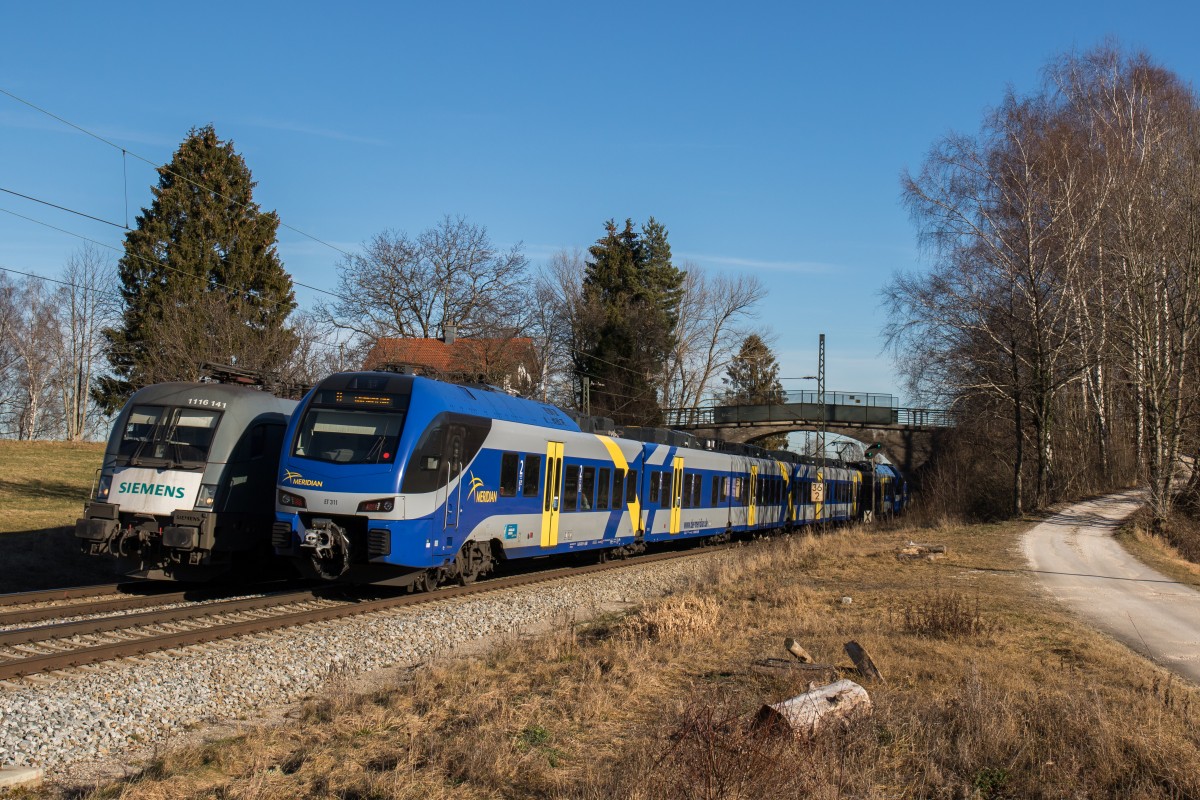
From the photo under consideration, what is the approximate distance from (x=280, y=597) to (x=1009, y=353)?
80.8 ft

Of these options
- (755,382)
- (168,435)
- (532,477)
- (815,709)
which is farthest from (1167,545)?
(755,382)

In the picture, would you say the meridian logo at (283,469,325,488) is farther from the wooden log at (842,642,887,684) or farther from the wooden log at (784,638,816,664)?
the wooden log at (842,642,887,684)

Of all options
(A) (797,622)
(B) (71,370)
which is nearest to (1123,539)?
(A) (797,622)

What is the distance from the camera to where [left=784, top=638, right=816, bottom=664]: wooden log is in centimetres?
903

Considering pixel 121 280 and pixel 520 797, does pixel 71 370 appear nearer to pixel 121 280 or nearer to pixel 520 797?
pixel 121 280

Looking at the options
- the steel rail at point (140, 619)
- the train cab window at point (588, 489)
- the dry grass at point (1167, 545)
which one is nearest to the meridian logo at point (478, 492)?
the steel rail at point (140, 619)

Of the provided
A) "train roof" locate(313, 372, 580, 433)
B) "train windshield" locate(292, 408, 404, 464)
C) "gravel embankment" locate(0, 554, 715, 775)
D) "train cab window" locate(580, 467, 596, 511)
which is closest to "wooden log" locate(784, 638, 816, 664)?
"gravel embankment" locate(0, 554, 715, 775)

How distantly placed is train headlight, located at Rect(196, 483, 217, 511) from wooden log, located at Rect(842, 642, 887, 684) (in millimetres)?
9153

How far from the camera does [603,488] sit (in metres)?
18.6

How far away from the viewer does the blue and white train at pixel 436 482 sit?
12.5 metres

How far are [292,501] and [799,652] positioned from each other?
7.19 metres

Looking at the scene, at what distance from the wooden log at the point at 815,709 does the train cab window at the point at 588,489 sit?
1080 cm

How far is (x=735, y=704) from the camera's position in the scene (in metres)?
7.45

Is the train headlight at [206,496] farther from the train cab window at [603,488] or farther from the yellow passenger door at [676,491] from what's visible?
the yellow passenger door at [676,491]
